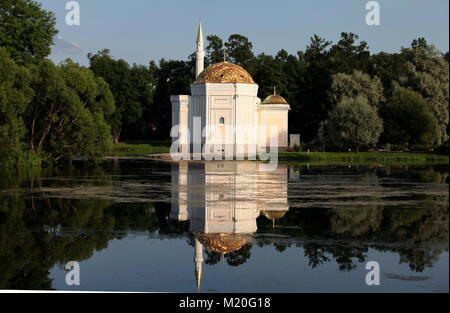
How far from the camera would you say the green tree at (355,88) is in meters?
56.1

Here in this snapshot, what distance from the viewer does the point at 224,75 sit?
57.9m

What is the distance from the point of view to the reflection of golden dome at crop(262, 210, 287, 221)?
1670cm

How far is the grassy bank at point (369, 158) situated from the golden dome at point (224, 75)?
11154 mm

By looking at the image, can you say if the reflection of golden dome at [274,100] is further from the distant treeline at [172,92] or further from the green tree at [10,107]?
the green tree at [10,107]

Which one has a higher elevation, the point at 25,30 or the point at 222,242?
the point at 25,30

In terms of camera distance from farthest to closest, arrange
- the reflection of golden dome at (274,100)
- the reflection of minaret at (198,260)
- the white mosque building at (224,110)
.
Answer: the reflection of golden dome at (274,100)
the white mosque building at (224,110)
the reflection of minaret at (198,260)

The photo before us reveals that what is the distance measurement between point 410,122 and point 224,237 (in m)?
42.3

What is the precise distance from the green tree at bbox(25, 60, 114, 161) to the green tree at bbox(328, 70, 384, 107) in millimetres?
22600

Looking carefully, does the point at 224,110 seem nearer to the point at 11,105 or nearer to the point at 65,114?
the point at 65,114

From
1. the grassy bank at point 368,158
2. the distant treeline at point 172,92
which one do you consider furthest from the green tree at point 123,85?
the grassy bank at point 368,158

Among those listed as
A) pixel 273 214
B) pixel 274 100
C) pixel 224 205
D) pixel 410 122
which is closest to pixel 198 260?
pixel 273 214

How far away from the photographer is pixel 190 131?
60.9 m

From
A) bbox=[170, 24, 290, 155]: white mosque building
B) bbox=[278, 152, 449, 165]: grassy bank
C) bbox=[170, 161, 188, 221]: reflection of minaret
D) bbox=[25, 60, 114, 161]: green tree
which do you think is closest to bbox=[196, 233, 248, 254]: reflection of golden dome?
bbox=[170, 161, 188, 221]: reflection of minaret
